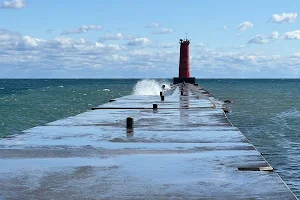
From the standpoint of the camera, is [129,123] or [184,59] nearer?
[129,123]

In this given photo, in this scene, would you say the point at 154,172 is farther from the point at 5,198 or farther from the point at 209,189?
the point at 5,198

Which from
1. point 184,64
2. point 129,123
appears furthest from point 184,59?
point 129,123

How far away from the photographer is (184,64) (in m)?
72.9

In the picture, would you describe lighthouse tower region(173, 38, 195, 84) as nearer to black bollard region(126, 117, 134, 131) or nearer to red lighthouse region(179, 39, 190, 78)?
red lighthouse region(179, 39, 190, 78)

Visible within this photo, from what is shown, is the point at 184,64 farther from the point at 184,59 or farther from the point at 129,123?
the point at 129,123

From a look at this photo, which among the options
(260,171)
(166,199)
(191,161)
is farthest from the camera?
(191,161)

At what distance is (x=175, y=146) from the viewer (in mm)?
12141

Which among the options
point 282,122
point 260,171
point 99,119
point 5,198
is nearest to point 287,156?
point 99,119

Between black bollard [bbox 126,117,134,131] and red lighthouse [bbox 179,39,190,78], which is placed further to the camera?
red lighthouse [bbox 179,39,190,78]

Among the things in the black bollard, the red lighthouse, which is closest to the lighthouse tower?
the red lighthouse

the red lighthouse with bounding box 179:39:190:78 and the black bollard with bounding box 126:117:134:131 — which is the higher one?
the red lighthouse with bounding box 179:39:190:78

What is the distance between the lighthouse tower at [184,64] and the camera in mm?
72812

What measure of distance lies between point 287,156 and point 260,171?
9.08 meters

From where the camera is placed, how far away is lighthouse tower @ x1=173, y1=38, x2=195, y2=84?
72812mm
